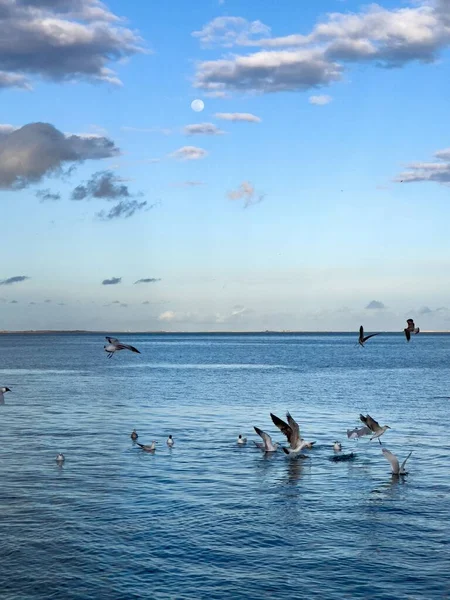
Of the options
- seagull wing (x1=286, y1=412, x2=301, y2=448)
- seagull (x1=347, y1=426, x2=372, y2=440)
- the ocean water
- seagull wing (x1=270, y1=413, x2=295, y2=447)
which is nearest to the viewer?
the ocean water

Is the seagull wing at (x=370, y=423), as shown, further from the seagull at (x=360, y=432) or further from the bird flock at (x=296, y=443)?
the seagull at (x=360, y=432)

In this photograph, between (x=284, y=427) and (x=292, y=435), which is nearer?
(x=284, y=427)

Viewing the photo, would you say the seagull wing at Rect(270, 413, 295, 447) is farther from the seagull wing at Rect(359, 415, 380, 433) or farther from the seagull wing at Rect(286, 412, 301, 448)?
the seagull wing at Rect(359, 415, 380, 433)

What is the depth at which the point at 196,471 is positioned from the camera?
35594mm

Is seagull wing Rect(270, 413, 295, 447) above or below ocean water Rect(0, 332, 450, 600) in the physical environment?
above

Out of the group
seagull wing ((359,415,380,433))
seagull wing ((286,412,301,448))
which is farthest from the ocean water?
seagull wing ((359,415,380,433))

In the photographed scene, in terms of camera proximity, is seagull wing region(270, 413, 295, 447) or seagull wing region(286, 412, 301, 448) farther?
seagull wing region(286, 412, 301, 448)

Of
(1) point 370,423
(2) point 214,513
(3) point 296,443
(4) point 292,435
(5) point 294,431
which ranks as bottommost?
(2) point 214,513

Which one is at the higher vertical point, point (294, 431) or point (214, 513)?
point (294, 431)

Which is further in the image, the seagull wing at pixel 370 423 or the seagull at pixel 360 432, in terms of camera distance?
the seagull at pixel 360 432

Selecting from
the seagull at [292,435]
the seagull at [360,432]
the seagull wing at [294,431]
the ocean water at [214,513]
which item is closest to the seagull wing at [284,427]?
the seagull at [292,435]

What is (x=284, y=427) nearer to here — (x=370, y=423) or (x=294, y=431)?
(x=294, y=431)

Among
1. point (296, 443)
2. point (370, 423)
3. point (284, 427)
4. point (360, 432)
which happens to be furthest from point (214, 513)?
point (360, 432)

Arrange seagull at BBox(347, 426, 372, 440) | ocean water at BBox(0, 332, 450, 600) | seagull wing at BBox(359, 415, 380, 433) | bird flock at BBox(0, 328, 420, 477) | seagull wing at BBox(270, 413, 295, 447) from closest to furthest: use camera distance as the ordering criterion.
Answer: ocean water at BBox(0, 332, 450, 600)
seagull wing at BBox(270, 413, 295, 447)
bird flock at BBox(0, 328, 420, 477)
seagull wing at BBox(359, 415, 380, 433)
seagull at BBox(347, 426, 372, 440)
